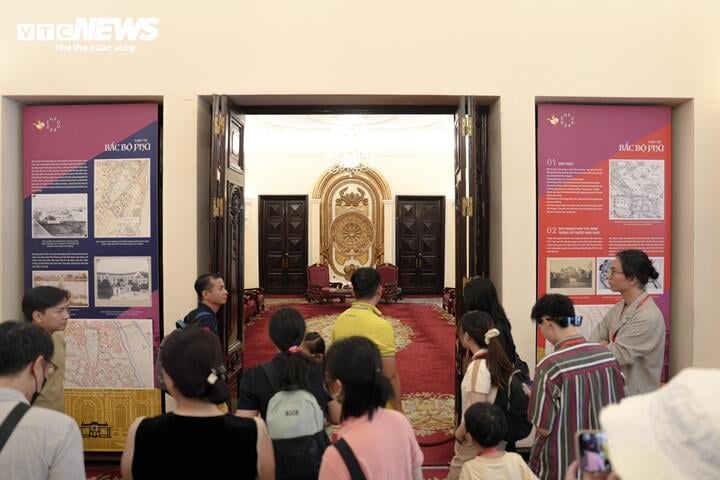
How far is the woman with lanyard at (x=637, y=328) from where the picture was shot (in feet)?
10.3

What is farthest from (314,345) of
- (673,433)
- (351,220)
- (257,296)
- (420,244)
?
(420,244)

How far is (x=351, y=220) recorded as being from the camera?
581 inches

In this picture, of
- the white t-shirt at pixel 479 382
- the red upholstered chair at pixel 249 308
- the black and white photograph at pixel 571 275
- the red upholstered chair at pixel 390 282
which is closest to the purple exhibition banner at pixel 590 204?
the black and white photograph at pixel 571 275

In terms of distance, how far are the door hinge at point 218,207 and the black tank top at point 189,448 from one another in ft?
7.82

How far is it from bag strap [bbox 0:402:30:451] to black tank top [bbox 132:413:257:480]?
1.07 feet

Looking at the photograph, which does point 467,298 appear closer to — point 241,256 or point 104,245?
point 241,256

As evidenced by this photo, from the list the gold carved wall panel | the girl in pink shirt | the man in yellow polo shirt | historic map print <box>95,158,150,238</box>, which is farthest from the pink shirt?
the gold carved wall panel

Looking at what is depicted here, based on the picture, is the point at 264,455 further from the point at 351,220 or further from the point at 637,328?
the point at 351,220

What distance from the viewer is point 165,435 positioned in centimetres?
165

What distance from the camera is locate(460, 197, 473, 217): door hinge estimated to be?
391 cm

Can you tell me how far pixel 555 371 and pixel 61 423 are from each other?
6.11ft

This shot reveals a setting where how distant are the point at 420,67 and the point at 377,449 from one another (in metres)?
3.09

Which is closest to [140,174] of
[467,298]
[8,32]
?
[8,32]

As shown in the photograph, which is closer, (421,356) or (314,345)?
(314,345)
